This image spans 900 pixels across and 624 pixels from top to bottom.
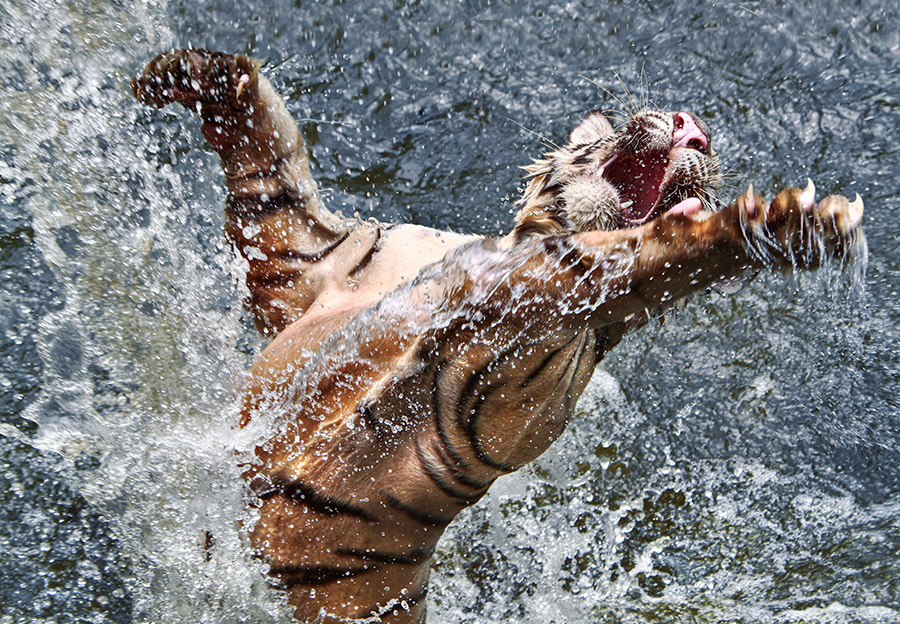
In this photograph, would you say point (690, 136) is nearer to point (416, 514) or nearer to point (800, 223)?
point (800, 223)

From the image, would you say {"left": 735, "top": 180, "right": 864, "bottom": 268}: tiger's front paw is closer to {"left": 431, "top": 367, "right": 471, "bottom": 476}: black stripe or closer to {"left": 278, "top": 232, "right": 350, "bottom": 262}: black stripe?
{"left": 431, "top": 367, "right": 471, "bottom": 476}: black stripe

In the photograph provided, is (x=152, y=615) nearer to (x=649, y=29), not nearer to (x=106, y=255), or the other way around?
(x=106, y=255)

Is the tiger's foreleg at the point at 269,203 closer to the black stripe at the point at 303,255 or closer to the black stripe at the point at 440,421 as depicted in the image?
the black stripe at the point at 303,255

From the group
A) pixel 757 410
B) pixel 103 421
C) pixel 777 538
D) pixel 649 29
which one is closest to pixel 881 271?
pixel 757 410

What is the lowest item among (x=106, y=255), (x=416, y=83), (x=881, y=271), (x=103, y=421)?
(x=881, y=271)

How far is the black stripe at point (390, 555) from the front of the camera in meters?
1.83

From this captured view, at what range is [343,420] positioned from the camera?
5.55 feet

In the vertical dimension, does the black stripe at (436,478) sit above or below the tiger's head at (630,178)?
below

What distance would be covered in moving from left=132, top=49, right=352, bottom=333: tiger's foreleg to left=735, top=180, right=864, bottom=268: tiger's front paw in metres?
1.20

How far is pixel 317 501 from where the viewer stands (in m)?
1.77

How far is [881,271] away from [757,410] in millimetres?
641

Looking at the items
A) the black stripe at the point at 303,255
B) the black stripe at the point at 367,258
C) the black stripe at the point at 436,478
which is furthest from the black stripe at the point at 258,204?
the black stripe at the point at 436,478

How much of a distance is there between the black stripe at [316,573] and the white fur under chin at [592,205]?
2.98ft

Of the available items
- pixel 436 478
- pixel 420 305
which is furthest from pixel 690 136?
pixel 436 478
